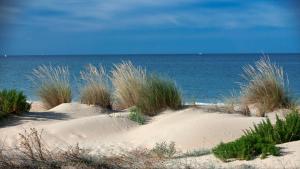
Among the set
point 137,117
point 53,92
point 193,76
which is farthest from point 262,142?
point 193,76

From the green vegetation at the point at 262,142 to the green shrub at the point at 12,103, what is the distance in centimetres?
529

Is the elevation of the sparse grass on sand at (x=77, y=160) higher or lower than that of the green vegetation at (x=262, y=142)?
lower

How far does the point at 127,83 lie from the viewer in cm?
1209

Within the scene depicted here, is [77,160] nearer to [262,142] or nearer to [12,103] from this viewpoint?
[262,142]

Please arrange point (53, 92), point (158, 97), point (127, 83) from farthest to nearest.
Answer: point (53, 92) < point (127, 83) < point (158, 97)


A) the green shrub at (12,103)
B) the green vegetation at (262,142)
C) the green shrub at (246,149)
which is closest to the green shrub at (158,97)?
the green shrub at (12,103)

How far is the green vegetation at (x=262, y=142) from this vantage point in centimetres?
656

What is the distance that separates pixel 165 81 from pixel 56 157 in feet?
17.9

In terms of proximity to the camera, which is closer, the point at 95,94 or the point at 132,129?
the point at 132,129

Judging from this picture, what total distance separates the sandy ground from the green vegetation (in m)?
1.23

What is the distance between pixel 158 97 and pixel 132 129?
4.95ft

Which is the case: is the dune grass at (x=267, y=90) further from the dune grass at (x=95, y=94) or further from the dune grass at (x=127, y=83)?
the dune grass at (x=95, y=94)

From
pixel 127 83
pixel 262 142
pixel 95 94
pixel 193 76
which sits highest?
pixel 193 76

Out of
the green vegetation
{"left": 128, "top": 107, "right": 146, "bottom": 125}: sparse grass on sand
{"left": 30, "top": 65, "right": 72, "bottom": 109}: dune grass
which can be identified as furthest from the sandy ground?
{"left": 30, "top": 65, "right": 72, "bottom": 109}: dune grass
